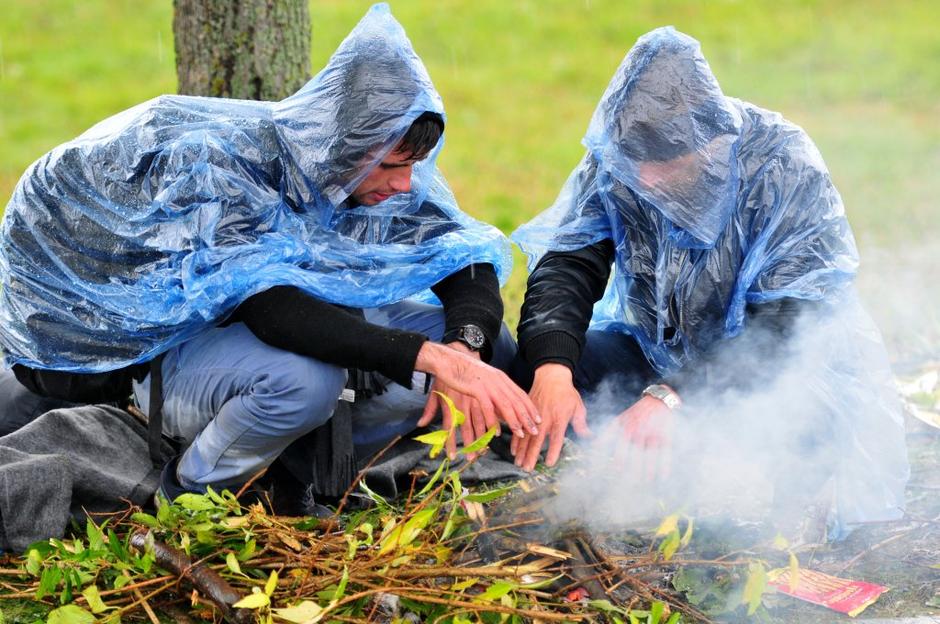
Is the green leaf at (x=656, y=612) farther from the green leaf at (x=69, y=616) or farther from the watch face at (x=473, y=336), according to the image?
the green leaf at (x=69, y=616)

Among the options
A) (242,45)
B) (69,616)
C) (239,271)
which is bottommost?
(69,616)

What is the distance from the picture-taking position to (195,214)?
2822 mm

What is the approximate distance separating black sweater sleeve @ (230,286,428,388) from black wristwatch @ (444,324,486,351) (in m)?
0.22

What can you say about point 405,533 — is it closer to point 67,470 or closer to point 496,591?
point 496,591

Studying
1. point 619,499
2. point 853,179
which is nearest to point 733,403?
point 619,499

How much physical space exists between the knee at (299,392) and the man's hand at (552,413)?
520mm

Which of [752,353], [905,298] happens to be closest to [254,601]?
[752,353]

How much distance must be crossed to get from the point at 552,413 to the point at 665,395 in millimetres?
339

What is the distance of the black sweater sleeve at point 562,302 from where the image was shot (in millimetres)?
3074

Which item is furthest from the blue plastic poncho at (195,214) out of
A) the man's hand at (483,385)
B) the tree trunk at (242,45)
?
the tree trunk at (242,45)

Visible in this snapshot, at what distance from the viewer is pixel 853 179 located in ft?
28.1

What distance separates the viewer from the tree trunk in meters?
4.16

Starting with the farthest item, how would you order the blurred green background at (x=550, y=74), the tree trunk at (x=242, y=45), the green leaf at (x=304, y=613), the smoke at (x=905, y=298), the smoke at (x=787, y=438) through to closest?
the blurred green background at (x=550, y=74), the smoke at (x=905, y=298), the tree trunk at (x=242, y=45), the smoke at (x=787, y=438), the green leaf at (x=304, y=613)

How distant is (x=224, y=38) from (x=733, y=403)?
2393mm
